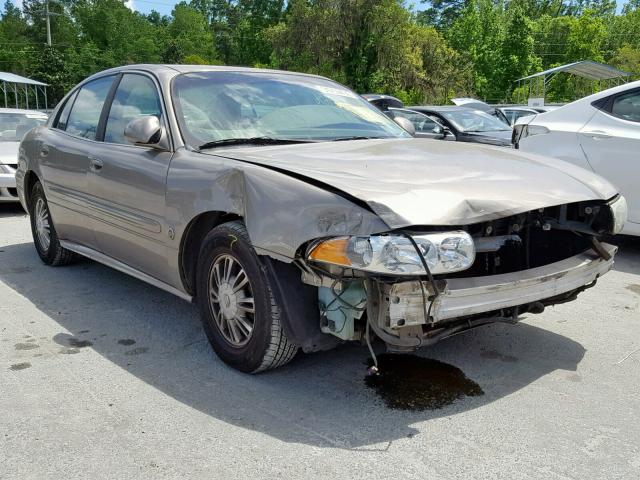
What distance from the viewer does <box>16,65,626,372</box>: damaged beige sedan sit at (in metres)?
2.72

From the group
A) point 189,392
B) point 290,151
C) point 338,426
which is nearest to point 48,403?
point 189,392

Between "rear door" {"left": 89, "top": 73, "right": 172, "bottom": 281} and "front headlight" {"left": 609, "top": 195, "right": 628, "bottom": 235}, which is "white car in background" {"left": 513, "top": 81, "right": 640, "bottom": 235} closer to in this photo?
"front headlight" {"left": 609, "top": 195, "right": 628, "bottom": 235}

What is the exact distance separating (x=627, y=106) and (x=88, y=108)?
4595 mm

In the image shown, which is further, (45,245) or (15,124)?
(15,124)

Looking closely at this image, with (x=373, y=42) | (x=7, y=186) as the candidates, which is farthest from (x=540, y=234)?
(x=373, y=42)

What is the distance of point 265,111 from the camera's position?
400 cm

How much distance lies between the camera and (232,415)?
9.77 ft

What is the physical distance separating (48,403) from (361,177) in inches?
72.8

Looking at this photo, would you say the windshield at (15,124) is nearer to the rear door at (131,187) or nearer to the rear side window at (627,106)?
the rear door at (131,187)

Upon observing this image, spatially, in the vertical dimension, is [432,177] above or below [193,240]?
above

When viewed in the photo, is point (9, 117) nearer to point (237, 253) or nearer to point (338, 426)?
point (237, 253)

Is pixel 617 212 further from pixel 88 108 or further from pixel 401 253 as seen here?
pixel 88 108

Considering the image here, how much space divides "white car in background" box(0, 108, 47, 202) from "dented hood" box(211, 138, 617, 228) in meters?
6.24

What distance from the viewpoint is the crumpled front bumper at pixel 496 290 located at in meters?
2.72
